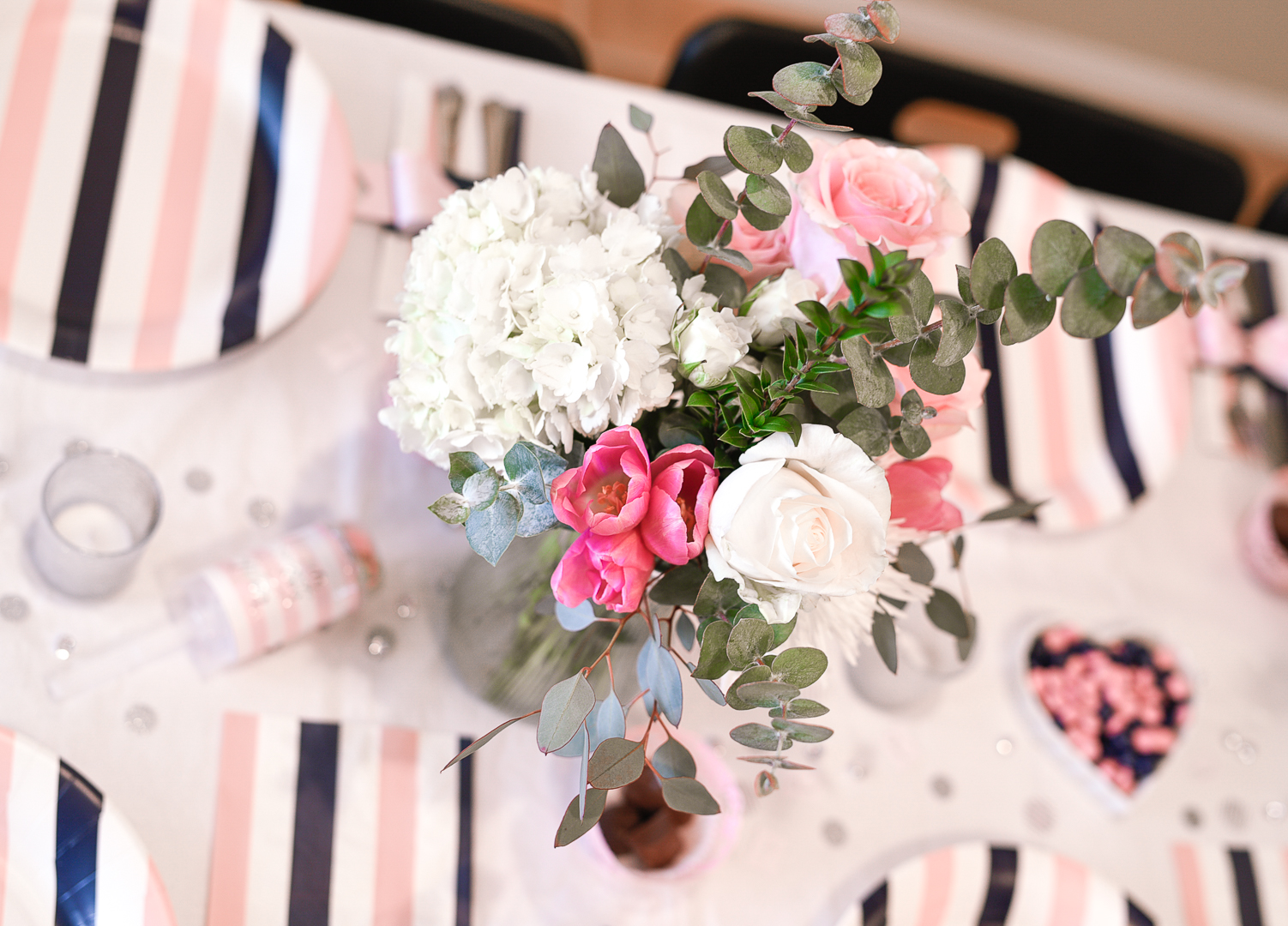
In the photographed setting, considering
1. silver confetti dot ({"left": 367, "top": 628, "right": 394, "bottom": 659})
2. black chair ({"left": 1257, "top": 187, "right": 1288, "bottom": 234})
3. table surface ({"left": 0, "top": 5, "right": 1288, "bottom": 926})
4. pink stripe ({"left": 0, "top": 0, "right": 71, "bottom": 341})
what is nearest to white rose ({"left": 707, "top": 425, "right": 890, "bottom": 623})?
table surface ({"left": 0, "top": 5, "right": 1288, "bottom": 926})

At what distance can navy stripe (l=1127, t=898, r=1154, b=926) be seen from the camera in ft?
2.69

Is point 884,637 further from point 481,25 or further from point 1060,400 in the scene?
point 481,25

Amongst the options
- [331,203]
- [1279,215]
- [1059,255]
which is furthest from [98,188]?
[1279,215]

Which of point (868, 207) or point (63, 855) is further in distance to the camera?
point (63, 855)

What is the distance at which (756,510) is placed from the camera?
43 cm

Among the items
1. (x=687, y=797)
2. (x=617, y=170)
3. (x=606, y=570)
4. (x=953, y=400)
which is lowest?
(x=687, y=797)

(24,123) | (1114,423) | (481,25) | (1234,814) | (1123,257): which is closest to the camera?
(1123,257)

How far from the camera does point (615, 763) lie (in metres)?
0.48

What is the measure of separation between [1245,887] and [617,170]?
85cm

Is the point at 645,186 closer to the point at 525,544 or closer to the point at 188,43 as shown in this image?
the point at 525,544

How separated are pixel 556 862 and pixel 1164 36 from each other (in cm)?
247

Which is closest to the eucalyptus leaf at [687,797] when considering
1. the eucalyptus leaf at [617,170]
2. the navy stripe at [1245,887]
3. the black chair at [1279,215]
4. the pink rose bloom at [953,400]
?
the pink rose bloom at [953,400]

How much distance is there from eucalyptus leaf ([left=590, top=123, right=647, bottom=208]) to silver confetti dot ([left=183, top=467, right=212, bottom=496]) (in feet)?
1.47

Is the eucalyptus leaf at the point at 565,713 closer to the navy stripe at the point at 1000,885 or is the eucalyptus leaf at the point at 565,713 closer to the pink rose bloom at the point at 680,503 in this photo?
the pink rose bloom at the point at 680,503
